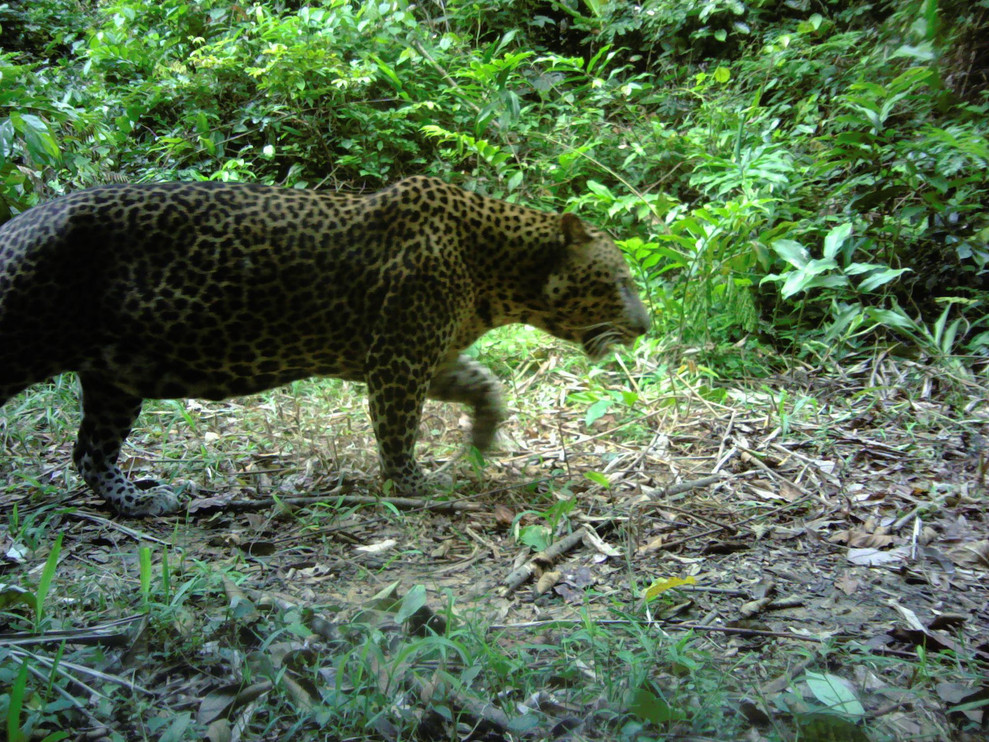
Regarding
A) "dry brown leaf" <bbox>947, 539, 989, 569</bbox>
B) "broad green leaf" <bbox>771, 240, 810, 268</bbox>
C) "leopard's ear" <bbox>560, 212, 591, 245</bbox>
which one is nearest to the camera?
"dry brown leaf" <bbox>947, 539, 989, 569</bbox>

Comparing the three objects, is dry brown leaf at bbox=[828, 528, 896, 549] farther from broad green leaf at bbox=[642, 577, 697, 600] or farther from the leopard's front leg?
the leopard's front leg

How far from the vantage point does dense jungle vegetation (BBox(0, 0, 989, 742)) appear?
2172 millimetres

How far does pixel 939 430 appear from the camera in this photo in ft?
15.1

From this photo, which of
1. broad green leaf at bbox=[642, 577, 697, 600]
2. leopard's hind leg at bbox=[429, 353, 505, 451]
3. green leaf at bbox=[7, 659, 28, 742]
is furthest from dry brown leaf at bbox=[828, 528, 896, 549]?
green leaf at bbox=[7, 659, 28, 742]

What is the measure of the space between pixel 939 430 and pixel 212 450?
4.27m

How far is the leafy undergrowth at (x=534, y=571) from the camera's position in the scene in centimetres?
209

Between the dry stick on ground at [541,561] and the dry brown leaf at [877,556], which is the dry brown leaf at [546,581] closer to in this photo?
the dry stick on ground at [541,561]

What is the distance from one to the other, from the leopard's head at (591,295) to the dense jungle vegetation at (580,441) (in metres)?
0.38

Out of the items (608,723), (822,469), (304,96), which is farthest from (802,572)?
(304,96)

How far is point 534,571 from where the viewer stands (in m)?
3.23

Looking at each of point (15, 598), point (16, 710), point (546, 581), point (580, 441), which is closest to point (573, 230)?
point (580, 441)

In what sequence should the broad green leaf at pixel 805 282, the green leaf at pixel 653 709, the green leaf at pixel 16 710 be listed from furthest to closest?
the broad green leaf at pixel 805 282 → the green leaf at pixel 653 709 → the green leaf at pixel 16 710

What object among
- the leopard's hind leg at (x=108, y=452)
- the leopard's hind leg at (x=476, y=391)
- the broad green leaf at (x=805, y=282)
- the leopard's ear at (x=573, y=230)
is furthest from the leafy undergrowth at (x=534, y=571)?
the leopard's ear at (x=573, y=230)

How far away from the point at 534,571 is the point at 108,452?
227 centimetres
